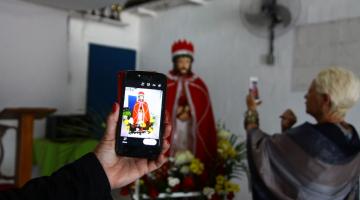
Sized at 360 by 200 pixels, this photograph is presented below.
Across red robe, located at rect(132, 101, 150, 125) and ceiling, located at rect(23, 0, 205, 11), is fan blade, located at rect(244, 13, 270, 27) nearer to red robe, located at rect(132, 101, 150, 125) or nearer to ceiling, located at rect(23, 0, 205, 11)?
ceiling, located at rect(23, 0, 205, 11)

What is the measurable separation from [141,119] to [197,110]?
154cm

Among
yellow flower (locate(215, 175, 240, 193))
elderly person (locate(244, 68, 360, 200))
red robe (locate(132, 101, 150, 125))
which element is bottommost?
yellow flower (locate(215, 175, 240, 193))

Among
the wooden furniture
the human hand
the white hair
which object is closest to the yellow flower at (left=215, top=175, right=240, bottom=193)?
the white hair

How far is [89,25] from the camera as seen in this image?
3.69 m

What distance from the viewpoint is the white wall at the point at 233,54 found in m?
2.62

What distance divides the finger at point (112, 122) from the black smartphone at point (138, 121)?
0.01 metres

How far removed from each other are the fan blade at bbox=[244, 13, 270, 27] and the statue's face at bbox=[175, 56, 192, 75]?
2.32 feet

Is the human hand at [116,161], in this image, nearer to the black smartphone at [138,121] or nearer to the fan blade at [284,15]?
the black smartphone at [138,121]

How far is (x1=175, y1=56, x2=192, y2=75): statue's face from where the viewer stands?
2.29m

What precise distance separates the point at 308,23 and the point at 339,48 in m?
0.31

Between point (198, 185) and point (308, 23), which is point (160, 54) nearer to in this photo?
point (308, 23)

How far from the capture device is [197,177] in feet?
6.19

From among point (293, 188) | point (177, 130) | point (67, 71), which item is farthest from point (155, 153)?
point (67, 71)

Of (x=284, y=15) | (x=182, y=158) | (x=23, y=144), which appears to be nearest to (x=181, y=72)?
(x=182, y=158)
